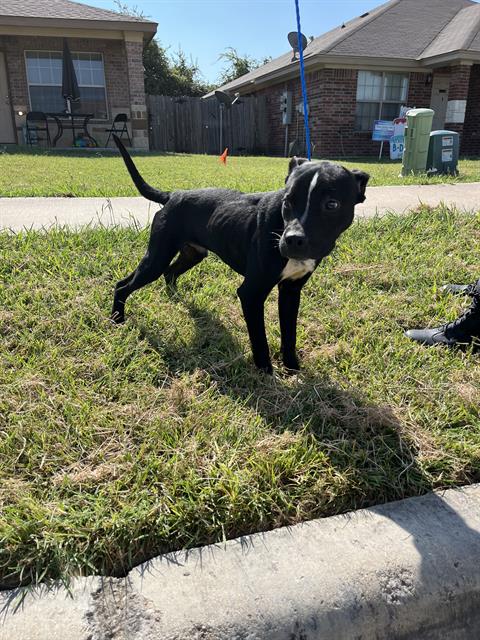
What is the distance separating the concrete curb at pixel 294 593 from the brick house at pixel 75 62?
16496 millimetres

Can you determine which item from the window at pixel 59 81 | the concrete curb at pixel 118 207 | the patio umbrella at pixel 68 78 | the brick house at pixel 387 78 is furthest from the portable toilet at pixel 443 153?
the window at pixel 59 81

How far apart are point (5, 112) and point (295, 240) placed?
1758cm

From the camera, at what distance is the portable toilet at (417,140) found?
815cm

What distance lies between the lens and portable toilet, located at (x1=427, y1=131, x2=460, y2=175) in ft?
27.0

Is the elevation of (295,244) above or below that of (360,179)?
below

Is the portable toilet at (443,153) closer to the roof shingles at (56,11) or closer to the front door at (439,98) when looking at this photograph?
the front door at (439,98)

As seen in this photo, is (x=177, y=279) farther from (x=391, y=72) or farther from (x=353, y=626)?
(x=391, y=72)

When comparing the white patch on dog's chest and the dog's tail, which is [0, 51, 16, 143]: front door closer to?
the dog's tail

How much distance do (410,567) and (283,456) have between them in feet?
1.98

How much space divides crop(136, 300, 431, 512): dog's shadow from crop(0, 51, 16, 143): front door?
16.4 metres

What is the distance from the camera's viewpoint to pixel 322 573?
1.47 meters

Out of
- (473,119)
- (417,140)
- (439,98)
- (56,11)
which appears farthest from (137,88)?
(473,119)

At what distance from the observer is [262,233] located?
227 centimetres

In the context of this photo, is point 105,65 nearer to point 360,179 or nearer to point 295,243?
point 360,179
